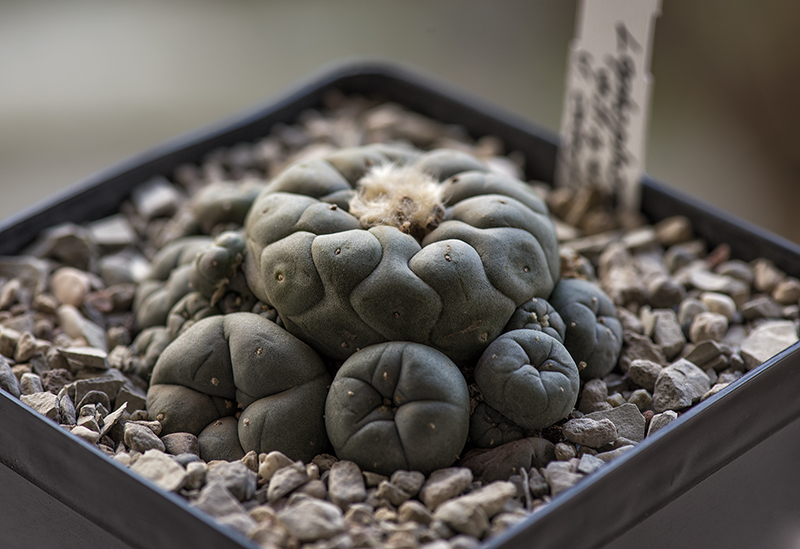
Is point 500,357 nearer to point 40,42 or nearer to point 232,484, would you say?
point 232,484

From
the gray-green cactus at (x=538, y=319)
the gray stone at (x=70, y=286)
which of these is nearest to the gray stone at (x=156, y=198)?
the gray stone at (x=70, y=286)

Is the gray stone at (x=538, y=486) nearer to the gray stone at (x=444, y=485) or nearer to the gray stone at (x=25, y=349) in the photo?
the gray stone at (x=444, y=485)

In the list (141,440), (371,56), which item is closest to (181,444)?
(141,440)

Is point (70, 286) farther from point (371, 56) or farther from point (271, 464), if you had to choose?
point (371, 56)

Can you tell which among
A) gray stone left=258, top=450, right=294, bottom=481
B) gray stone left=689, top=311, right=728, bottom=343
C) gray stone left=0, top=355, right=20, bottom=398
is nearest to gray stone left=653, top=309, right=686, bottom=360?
gray stone left=689, top=311, right=728, bottom=343

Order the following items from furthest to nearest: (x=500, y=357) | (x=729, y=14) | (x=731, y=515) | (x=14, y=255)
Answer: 1. (x=729, y=14)
2. (x=14, y=255)
3. (x=731, y=515)
4. (x=500, y=357)

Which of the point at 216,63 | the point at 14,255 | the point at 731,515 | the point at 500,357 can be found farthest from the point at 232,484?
the point at 216,63
